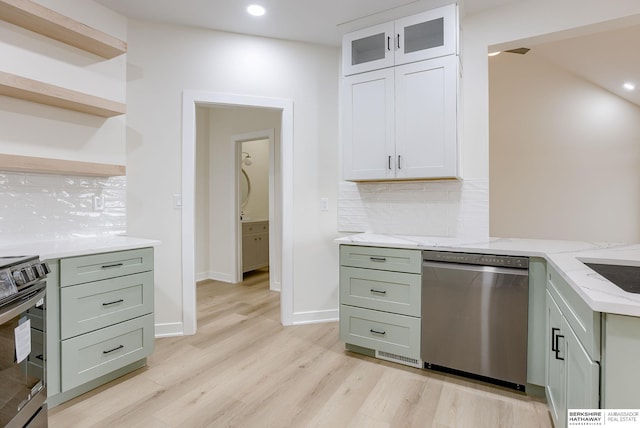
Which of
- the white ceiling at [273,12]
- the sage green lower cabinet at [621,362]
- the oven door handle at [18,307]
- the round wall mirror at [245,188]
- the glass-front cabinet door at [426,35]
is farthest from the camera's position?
the round wall mirror at [245,188]

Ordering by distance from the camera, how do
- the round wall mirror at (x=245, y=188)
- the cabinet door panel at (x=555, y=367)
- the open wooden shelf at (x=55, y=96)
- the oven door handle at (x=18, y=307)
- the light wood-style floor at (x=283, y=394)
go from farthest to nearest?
the round wall mirror at (x=245, y=188)
the open wooden shelf at (x=55, y=96)
the light wood-style floor at (x=283, y=394)
the cabinet door panel at (x=555, y=367)
the oven door handle at (x=18, y=307)

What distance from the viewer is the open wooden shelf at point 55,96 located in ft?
6.13

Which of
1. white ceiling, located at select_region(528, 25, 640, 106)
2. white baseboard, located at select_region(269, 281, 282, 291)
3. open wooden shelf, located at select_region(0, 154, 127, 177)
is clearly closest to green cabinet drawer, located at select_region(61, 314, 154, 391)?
open wooden shelf, located at select_region(0, 154, 127, 177)

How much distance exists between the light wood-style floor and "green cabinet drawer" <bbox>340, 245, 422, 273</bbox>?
2.32 ft

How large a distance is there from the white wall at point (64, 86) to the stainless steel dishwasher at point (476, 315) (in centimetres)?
256

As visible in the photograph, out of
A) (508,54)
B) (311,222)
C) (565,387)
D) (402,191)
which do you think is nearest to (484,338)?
(565,387)

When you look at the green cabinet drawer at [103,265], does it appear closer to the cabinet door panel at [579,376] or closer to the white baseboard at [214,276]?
the cabinet door panel at [579,376]

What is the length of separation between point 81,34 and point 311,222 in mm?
2209

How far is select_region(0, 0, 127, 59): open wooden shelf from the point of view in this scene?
6.20 ft

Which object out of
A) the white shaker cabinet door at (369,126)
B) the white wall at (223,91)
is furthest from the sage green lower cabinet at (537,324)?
the white wall at (223,91)

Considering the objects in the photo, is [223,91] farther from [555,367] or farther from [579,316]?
[555,367]

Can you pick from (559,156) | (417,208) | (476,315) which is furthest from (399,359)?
(559,156)

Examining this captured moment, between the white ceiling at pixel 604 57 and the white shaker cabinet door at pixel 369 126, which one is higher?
the white ceiling at pixel 604 57

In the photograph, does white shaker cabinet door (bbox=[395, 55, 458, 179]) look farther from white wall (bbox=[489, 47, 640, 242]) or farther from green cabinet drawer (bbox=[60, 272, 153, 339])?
white wall (bbox=[489, 47, 640, 242])
